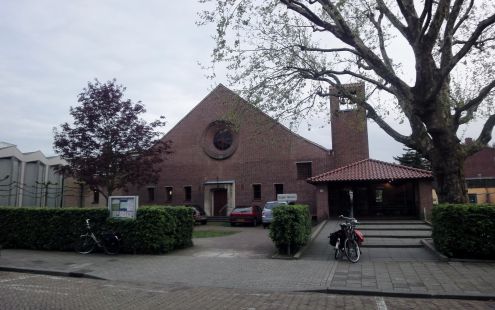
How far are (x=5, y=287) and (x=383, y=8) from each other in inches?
514

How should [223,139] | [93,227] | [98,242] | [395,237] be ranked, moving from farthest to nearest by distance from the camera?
[223,139] → [395,237] → [93,227] → [98,242]

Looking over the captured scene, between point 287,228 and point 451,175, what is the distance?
5587mm

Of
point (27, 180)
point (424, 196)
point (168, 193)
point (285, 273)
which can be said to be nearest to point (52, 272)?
point (285, 273)

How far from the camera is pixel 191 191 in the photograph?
34.5 m

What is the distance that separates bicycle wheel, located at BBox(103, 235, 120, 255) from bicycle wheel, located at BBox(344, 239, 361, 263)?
7580 millimetres

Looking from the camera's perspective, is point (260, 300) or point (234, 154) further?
point (234, 154)

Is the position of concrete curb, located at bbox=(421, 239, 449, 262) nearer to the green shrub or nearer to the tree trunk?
the tree trunk

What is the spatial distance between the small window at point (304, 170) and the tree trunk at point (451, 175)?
1763 cm

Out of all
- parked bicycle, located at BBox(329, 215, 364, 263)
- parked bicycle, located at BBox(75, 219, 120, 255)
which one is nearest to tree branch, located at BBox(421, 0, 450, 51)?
parked bicycle, located at BBox(329, 215, 364, 263)

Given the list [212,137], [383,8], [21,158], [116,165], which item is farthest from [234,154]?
[383,8]

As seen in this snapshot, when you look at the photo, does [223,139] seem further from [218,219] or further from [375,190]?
[375,190]

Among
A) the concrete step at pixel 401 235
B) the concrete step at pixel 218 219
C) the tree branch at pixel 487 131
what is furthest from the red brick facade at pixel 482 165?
the tree branch at pixel 487 131

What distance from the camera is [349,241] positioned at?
1142cm

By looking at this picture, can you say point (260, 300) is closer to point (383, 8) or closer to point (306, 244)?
point (306, 244)
